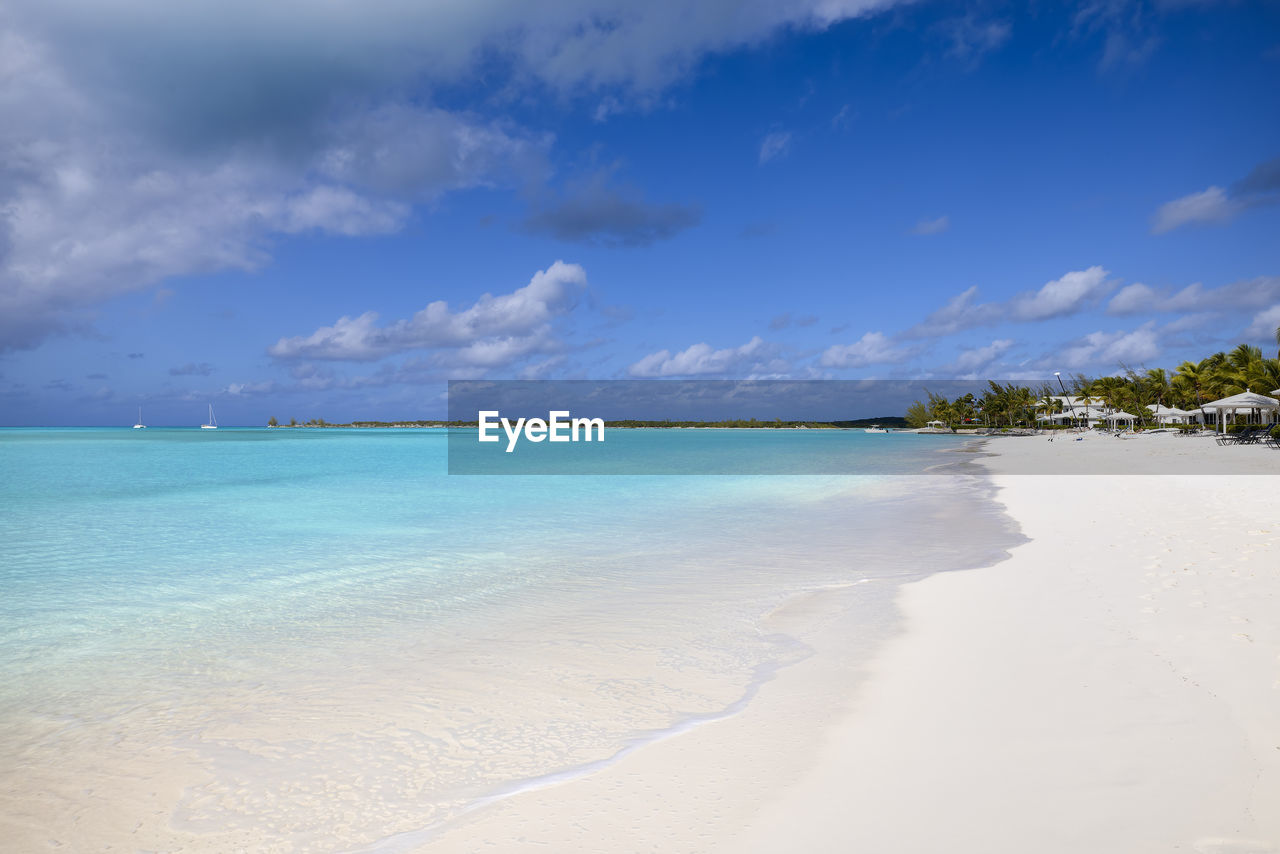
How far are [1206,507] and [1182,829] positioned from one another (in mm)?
12952

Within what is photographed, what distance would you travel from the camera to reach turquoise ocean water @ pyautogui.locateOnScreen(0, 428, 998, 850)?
392cm

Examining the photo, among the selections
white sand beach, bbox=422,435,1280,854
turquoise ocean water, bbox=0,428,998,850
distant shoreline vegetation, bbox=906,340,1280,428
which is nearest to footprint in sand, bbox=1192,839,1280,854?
white sand beach, bbox=422,435,1280,854

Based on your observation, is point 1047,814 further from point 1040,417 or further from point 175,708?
point 1040,417

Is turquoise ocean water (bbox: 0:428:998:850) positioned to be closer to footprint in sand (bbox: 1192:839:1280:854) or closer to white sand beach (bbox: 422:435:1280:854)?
white sand beach (bbox: 422:435:1280:854)

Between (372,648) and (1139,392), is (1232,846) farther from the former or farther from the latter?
(1139,392)

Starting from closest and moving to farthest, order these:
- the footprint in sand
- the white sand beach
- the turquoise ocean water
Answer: the footprint in sand, the white sand beach, the turquoise ocean water

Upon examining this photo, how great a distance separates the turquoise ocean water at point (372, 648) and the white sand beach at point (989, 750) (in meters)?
0.49

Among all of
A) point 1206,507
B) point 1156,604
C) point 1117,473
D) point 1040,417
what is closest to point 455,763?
point 1156,604

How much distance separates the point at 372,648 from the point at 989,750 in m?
5.10

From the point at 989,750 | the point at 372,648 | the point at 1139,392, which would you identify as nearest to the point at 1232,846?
the point at 989,750

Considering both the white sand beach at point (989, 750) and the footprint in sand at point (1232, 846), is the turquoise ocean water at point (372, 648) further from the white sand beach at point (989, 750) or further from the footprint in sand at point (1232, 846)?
the footprint in sand at point (1232, 846)

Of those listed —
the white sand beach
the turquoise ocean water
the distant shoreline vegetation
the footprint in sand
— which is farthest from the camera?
the distant shoreline vegetation

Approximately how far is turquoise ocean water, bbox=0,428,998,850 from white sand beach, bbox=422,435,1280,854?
0.49 metres

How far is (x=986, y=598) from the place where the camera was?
730cm
